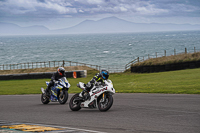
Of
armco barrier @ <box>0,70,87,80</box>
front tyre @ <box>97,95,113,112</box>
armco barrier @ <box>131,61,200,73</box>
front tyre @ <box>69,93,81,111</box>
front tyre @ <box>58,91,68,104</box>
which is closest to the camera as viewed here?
front tyre @ <box>97,95,113,112</box>

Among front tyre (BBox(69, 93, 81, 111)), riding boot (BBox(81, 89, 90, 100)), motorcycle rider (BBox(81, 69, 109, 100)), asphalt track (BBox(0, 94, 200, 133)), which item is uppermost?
motorcycle rider (BBox(81, 69, 109, 100))

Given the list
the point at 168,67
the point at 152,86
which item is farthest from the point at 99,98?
the point at 168,67

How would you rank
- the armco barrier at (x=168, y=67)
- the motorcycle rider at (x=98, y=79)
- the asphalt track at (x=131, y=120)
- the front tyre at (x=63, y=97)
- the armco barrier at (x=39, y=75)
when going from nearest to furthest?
the asphalt track at (x=131, y=120), the motorcycle rider at (x=98, y=79), the front tyre at (x=63, y=97), the armco barrier at (x=168, y=67), the armco barrier at (x=39, y=75)

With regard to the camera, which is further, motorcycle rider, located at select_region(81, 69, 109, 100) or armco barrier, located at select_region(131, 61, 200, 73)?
armco barrier, located at select_region(131, 61, 200, 73)

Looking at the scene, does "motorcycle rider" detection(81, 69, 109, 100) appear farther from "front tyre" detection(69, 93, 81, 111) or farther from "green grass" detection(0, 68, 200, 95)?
"green grass" detection(0, 68, 200, 95)

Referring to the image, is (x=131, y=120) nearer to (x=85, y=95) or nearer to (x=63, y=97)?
(x=85, y=95)

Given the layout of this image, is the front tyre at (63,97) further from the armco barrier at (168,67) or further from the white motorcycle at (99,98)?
the armco barrier at (168,67)

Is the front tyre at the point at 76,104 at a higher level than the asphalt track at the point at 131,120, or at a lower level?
higher

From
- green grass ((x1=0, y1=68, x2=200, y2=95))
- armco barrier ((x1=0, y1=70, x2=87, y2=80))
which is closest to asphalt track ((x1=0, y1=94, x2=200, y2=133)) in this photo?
green grass ((x1=0, y1=68, x2=200, y2=95))

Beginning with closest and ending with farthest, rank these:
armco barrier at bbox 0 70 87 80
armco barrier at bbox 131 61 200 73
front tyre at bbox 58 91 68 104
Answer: front tyre at bbox 58 91 68 104, armco barrier at bbox 131 61 200 73, armco barrier at bbox 0 70 87 80

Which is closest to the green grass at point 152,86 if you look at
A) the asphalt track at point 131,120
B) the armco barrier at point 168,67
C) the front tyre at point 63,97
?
the front tyre at point 63,97

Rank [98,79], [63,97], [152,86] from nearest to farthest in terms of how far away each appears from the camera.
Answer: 1. [98,79]
2. [63,97]
3. [152,86]

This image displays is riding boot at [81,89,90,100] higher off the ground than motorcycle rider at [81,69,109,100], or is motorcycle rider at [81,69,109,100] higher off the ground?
motorcycle rider at [81,69,109,100]

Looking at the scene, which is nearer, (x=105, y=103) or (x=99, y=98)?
(x=105, y=103)
